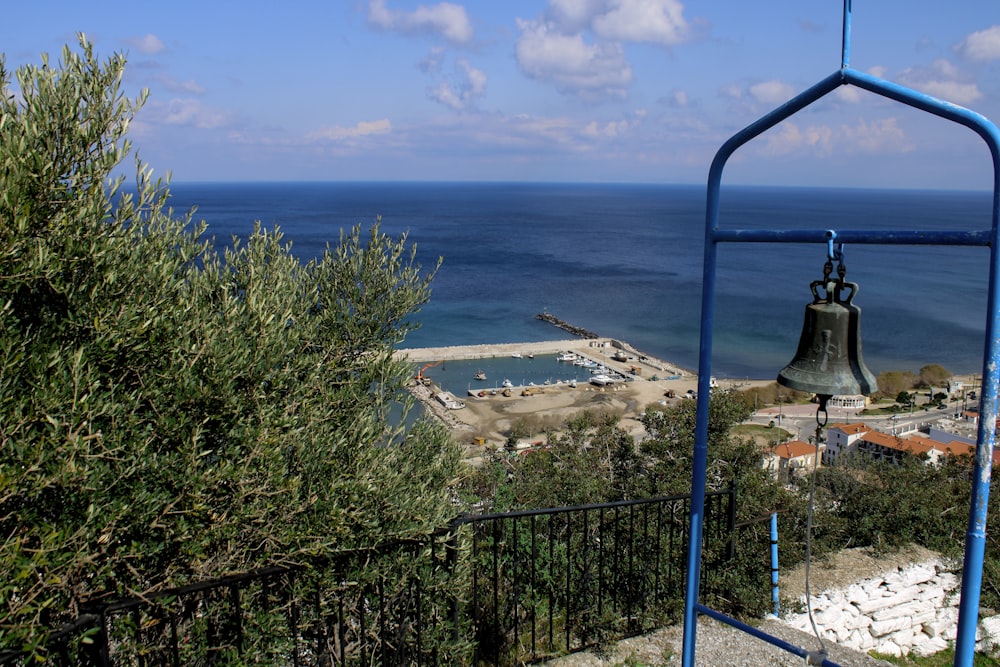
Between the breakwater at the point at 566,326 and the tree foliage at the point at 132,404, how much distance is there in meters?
50.3

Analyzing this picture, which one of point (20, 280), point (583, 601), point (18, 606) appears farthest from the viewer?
point (583, 601)

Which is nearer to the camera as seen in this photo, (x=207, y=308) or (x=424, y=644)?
(x=207, y=308)

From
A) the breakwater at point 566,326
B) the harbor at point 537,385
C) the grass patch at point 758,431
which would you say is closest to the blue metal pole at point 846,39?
the harbor at point 537,385

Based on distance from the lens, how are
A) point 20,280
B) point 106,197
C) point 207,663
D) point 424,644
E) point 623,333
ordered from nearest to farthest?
point 20,280 → point 106,197 → point 207,663 → point 424,644 → point 623,333

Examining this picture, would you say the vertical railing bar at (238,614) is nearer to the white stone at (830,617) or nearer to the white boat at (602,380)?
the white stone at (830,617)

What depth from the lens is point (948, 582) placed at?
22.1ft

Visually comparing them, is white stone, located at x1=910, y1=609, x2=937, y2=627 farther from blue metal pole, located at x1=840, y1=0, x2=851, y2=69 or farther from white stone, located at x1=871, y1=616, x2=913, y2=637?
blue metal pole, located at x1=840, y1=0, x2=851, y2=69

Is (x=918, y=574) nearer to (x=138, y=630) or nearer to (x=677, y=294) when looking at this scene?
(x=138, y=630)

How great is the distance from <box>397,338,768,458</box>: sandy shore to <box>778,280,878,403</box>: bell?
2475 cm

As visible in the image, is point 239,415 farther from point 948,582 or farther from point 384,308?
point 948,582

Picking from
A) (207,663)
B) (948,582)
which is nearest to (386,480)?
(207,663)

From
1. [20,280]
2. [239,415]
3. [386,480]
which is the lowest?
[386,480]

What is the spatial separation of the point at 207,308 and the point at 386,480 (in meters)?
1.54

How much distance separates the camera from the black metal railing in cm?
324
